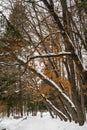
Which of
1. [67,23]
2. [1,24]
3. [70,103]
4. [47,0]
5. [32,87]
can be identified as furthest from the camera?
[32,87]

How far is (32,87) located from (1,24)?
41.0 ft

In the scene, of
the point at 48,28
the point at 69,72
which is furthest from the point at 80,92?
the point at 48,28

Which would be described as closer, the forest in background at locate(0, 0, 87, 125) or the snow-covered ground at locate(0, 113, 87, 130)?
the forest in background at locate(0, 0, 87, 125)

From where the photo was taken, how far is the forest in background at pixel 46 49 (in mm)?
12886

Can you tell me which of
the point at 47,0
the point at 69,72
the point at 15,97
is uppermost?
the point at 47,0

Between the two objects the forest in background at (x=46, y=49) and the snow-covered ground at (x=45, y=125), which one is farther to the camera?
the snow-covered ground at (x=45, y=125)

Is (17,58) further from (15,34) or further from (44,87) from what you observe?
(44,87)

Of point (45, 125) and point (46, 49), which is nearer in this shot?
point (46, 49)

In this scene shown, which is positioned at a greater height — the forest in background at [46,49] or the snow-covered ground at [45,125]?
the forest in background at [46,49]

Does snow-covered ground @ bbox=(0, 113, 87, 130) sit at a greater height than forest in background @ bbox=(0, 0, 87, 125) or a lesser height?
lesser

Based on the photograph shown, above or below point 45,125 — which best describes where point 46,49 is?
above

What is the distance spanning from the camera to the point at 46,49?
19516 mm

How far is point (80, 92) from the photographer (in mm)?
18406

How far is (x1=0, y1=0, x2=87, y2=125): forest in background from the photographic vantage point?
12.9 m
